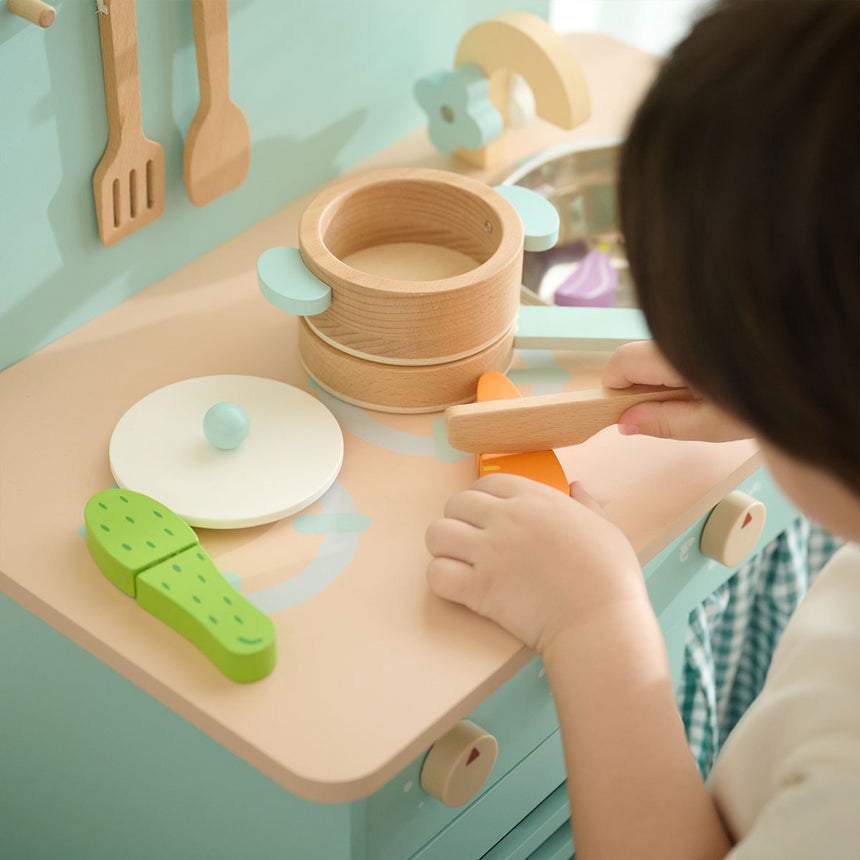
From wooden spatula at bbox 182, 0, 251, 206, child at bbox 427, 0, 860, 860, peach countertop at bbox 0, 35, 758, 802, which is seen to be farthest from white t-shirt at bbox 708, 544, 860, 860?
wooden spatula at bbox 182, 0, 251, 206

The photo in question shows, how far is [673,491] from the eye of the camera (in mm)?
743

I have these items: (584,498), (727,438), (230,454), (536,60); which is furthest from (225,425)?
(536,60)

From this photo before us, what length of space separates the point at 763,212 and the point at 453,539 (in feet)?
1.02

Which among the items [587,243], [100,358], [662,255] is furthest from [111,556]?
[587,243]

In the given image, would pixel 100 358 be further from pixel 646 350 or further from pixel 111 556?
pixel 646 350

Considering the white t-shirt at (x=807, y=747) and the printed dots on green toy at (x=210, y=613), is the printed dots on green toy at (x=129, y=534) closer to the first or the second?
the printed dots on green toy at (x=210, y=613)

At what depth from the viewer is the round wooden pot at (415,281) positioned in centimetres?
74

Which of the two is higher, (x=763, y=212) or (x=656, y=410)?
(x=763, y=212)

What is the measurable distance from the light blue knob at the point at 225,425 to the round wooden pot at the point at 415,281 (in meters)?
0.10

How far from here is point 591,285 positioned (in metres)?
1.09

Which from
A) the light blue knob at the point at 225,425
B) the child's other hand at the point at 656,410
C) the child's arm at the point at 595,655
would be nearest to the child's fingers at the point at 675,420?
the child's other hand at the point at 656,410

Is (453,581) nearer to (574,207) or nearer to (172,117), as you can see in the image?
(172,117)

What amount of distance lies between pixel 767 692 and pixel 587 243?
2.08ft

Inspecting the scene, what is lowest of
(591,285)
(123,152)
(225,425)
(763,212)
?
(591,285)
